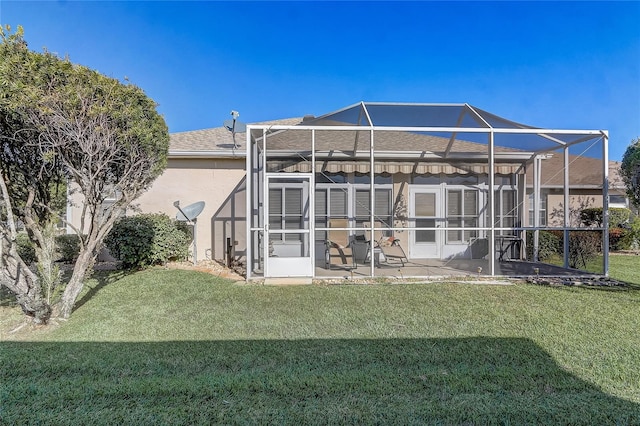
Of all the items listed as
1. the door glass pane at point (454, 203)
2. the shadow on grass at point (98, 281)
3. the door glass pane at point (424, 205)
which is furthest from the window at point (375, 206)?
the shadow on grass at point (98, 281)

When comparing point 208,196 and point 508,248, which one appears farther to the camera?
point 208,196

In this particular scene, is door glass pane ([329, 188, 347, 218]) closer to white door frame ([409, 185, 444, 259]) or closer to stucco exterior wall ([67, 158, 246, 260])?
white door frame ([409, 185, 444, 259])

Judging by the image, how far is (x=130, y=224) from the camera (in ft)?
25.7

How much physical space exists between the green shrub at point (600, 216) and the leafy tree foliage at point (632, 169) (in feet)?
27.1

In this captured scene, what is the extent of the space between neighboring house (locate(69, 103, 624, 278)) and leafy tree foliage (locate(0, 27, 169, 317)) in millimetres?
3306

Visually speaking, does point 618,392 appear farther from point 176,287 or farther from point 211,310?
point 176,287

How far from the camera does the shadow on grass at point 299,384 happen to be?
2.56 metres

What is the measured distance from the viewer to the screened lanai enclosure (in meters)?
8.26

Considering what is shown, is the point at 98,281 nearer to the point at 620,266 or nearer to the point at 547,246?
the point at 547,246

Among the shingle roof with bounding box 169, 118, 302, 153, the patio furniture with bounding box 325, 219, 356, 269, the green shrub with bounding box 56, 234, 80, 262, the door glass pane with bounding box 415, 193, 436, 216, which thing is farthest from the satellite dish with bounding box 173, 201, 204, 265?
the door glass pane with bounding box 415, 193, 436, 216

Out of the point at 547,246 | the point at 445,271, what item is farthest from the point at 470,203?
the point at 445,271

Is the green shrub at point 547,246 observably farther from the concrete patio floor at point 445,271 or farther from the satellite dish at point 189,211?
the satellite dish at point 189,211

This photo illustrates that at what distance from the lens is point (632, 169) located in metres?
5.94

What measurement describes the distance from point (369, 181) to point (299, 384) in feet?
27.3
